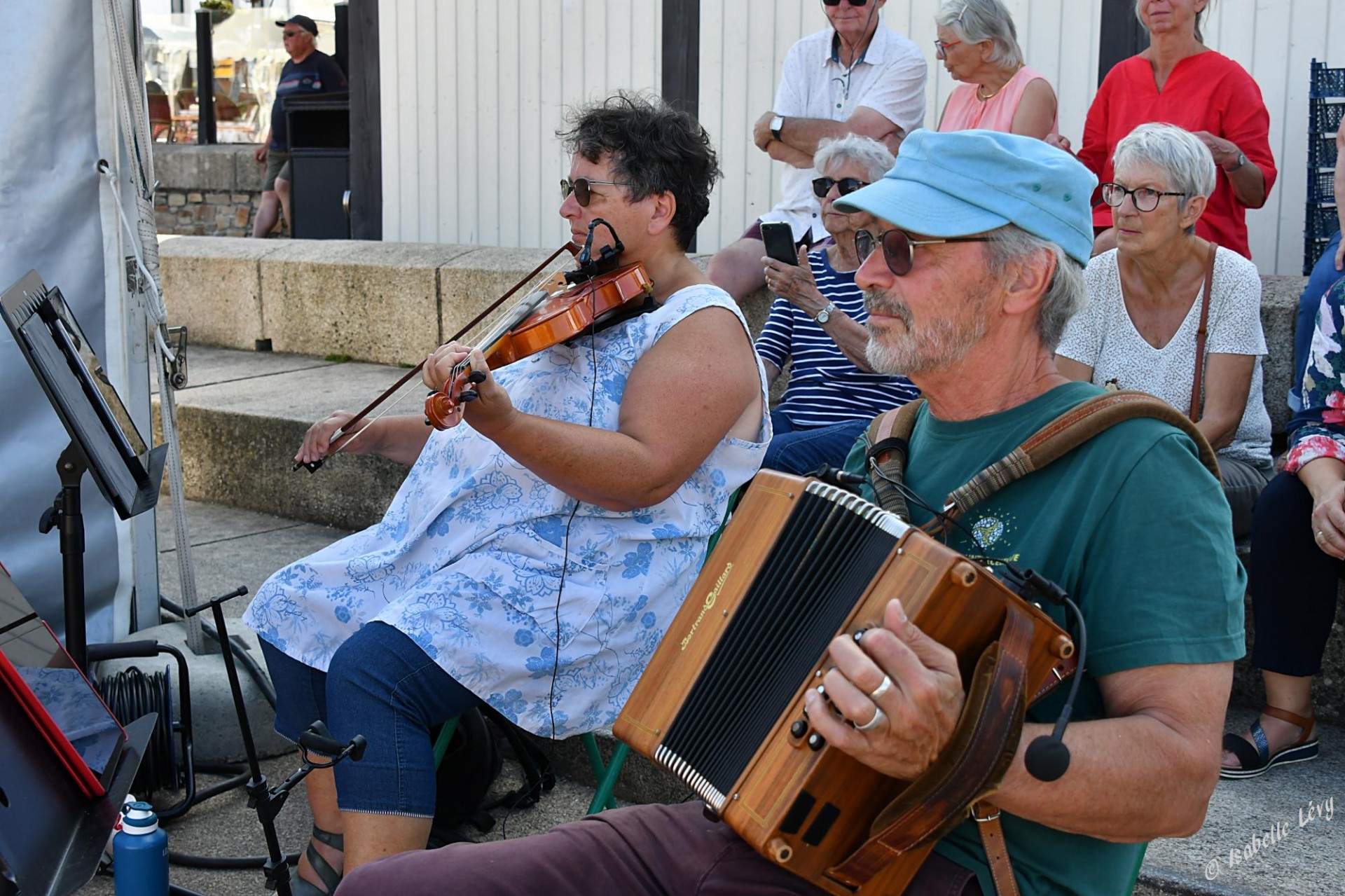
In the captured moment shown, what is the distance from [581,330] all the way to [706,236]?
395 cm

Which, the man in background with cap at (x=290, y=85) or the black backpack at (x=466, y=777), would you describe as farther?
the man in background with cap at (x=290, y=85)

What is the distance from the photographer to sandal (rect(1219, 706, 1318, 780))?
2887 millimetres

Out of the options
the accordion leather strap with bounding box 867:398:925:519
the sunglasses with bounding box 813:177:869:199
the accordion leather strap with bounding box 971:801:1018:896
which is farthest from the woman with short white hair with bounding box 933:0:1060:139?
the accordion leather strap with bounding box 971:801:1018:896

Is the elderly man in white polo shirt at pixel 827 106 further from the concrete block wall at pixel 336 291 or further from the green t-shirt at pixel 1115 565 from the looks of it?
the green t-shirt at pixel 1115 565

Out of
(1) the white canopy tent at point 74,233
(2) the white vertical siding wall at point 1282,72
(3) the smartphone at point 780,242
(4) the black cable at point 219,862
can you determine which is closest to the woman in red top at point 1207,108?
(2) the white vertical siding wall at point 1282,72

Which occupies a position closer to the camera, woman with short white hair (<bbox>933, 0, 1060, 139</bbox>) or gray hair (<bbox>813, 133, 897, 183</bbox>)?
gray hair (<bbox>813, 133, 897, 183</bbox>)

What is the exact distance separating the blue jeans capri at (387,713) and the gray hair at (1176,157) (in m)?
2.24

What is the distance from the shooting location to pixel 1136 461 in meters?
1.59

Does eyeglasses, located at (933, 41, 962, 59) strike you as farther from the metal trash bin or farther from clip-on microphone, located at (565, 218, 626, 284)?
the metal trash bin

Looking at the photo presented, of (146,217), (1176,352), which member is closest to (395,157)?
(146,217)

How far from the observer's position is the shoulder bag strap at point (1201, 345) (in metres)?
3.42

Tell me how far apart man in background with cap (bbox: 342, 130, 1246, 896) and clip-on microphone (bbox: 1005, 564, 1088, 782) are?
0.04m

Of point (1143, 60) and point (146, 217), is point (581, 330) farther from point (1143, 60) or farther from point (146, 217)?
point (1143, 60)

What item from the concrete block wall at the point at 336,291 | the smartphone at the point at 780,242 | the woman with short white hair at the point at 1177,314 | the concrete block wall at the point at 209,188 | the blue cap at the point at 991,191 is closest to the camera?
the blue cap at the point at 991,191
